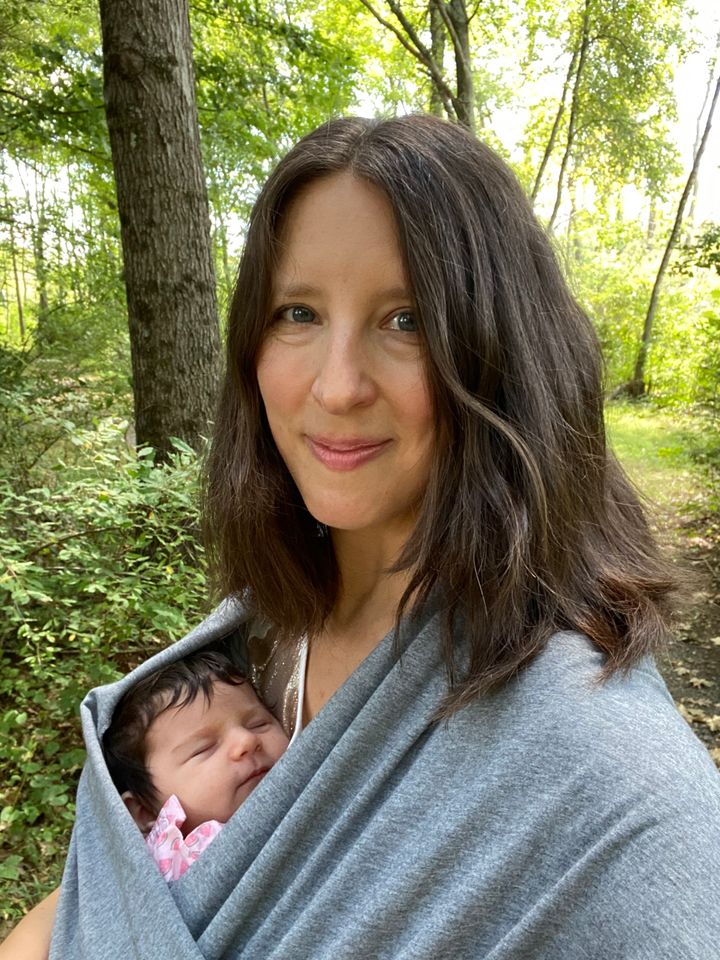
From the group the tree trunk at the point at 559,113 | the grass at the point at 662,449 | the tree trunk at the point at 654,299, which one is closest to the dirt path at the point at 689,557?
the grass at the point at 662,449

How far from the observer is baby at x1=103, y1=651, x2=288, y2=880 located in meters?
1.43

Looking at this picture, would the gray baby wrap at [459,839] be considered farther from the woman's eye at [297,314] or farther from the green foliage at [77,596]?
the green foliage at [77,596]

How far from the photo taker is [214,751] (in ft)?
4.83

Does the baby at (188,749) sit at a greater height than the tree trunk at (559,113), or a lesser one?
lesser

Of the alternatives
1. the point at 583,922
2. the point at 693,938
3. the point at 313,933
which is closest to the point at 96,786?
the point at 313,933

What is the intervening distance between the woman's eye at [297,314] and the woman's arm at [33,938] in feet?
3.80

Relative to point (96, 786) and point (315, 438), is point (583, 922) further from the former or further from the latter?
point (96, 786)

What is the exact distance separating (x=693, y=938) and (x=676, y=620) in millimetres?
599

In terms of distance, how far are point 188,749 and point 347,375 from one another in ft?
2.89

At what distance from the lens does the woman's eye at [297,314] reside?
3.89ft

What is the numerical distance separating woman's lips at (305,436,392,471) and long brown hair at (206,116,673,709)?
11cm

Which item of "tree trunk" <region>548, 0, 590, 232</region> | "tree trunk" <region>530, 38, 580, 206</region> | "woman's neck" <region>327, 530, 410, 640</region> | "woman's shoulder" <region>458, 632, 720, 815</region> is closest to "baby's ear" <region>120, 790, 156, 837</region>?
"woman's neck" <region>327, 530, 410, 640</region>

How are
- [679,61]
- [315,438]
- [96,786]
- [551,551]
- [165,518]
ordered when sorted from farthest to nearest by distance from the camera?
[679,61] < [165,518] < [96,786] < [315,438] < [551,551]

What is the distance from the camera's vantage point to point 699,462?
6227 mm
